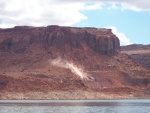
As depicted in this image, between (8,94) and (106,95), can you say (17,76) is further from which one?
(106,95)

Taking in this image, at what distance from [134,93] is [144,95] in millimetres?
4709

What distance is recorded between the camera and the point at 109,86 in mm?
196625

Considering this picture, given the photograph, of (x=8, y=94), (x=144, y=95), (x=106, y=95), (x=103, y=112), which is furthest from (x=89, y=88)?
(x=103, y=112)

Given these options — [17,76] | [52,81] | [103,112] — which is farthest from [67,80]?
[103,112]

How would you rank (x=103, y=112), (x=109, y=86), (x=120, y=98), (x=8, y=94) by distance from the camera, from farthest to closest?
(x=109, y=86) → (x=120, y=98) → (x=8, y=94) → (x=103, y=112)

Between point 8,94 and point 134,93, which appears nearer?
point 8,94

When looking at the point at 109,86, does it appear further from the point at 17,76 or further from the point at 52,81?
the point at 17,76

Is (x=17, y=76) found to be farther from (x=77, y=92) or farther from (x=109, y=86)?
(x=109, y=86)

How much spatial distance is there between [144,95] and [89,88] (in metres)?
20.9

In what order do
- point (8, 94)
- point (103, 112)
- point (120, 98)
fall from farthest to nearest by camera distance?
1. point (120, 98)
2. point (8, 94)
3. point (103, 112)

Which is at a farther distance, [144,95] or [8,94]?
[144,95]

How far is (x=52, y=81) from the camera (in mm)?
187125

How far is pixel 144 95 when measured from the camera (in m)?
191

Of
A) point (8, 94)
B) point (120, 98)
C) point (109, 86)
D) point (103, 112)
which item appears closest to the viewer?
point (103, 112)
